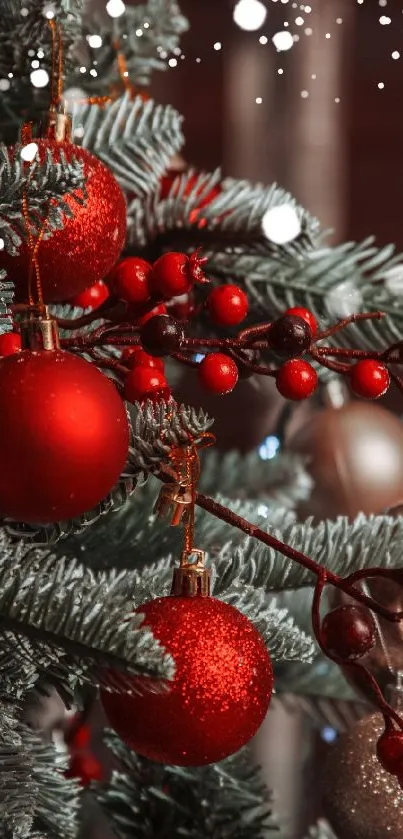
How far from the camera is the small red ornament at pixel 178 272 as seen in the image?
1.31 ft

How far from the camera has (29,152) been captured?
40 centimetres

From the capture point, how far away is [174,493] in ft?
1.26

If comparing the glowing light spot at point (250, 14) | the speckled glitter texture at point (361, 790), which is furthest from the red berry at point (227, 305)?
the glowing light spot at point (250, 14)

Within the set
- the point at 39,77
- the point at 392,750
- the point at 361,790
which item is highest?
the point at 39,77

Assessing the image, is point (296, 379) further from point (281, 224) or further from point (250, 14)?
point (250, 14)

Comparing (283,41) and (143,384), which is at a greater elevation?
(283,41)

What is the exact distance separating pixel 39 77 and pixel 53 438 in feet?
0.98

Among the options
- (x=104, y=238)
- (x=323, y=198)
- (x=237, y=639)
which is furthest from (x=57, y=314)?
(x=323, y=198)

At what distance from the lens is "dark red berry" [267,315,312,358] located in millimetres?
377

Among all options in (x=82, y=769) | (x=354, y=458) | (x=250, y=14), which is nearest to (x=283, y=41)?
(x=250, y=14)

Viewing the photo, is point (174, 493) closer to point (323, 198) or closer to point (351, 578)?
point (351, 578)

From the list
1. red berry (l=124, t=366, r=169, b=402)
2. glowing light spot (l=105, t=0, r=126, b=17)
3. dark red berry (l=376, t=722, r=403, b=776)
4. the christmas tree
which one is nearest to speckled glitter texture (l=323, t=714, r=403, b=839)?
the christmas tree

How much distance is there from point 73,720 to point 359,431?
0.35 m

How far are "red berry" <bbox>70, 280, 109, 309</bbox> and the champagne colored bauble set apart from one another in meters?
0.25
